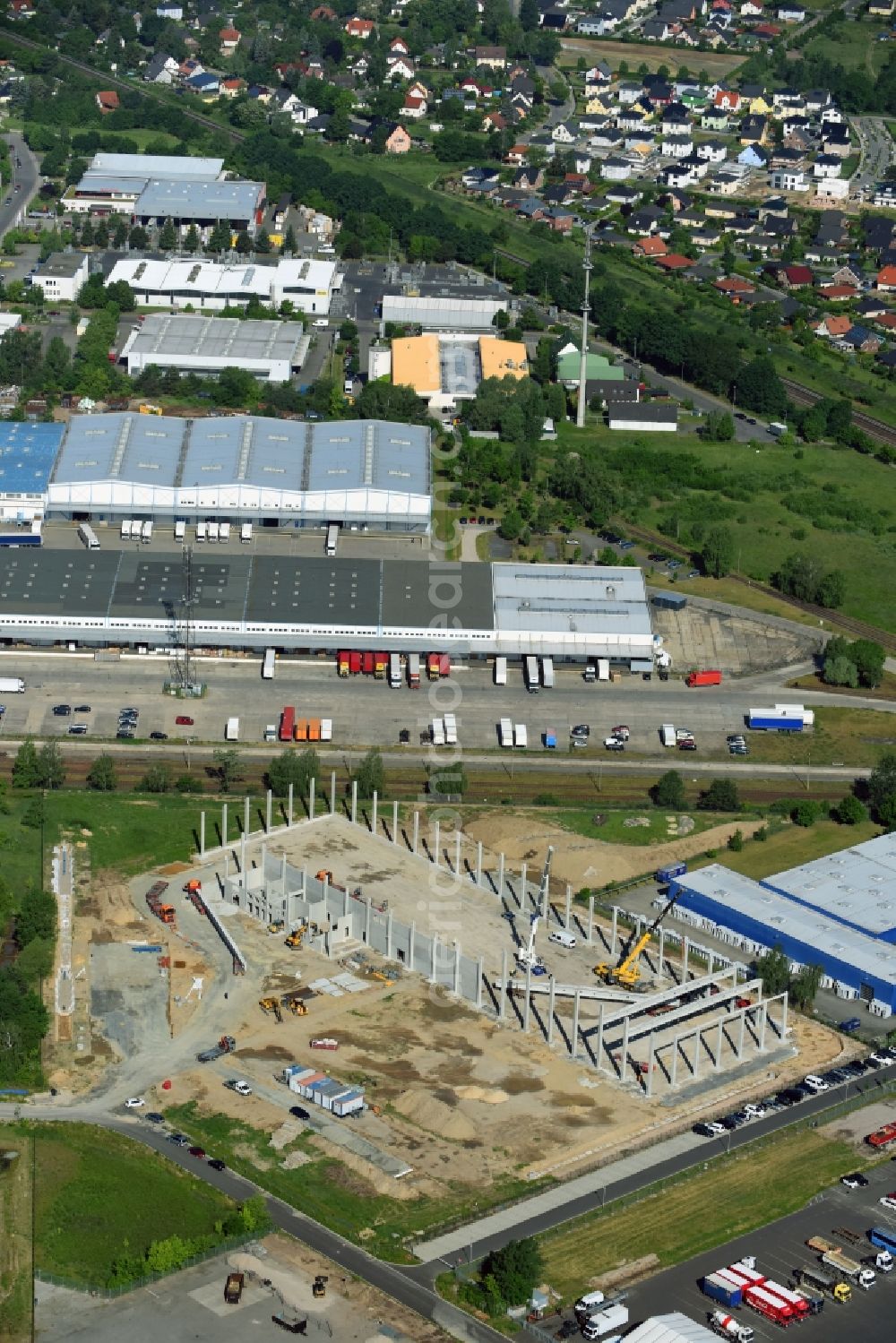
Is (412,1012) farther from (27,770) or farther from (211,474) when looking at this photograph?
(211,474)

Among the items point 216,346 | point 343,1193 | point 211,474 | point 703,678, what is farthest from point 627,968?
point 216,346

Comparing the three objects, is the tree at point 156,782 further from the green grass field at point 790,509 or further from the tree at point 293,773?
the green grass field at point 790,509

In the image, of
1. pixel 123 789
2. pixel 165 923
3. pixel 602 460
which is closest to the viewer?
pixel 165 923

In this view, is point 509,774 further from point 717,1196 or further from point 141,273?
point 141,273

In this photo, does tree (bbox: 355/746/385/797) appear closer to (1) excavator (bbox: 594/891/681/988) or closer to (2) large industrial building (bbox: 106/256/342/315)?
(1) excavator (bbox: 594/891/681/988)

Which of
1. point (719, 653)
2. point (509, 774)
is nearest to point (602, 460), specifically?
point (719, 653)

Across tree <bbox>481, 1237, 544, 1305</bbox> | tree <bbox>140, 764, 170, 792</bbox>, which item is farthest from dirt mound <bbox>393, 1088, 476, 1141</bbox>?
tree <bbox>140, 764, 170, 792</bbox>

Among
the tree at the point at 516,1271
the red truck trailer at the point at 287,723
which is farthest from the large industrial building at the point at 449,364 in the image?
the tree at the point at 516,1271

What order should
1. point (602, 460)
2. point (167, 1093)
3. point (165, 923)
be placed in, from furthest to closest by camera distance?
point (602, 460) < point (165, 923) < point (167, 1093)
